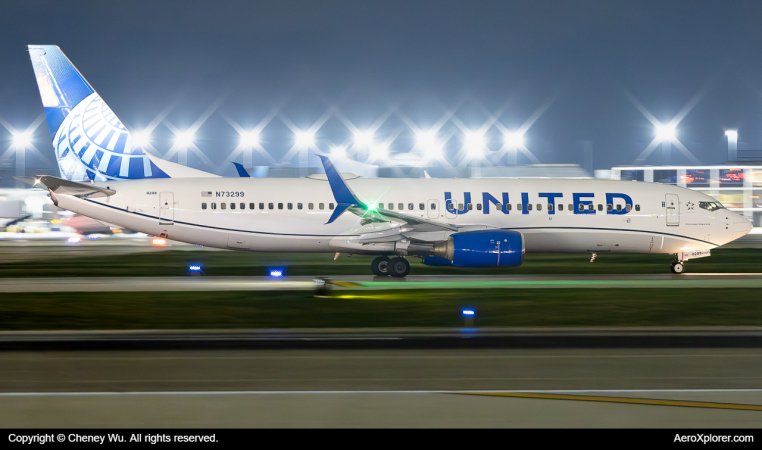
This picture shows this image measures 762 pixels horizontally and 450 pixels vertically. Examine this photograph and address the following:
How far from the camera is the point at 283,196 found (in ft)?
88.4

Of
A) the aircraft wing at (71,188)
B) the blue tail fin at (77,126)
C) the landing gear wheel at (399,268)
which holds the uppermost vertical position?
the blue tail fin at (77,126)

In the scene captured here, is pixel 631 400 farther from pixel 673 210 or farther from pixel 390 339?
pixel 673 210

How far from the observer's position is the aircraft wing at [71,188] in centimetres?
2438

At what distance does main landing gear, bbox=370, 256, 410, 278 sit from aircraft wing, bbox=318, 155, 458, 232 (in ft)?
4.37

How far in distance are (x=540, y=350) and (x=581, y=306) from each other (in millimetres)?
6138

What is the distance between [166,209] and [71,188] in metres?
3.27

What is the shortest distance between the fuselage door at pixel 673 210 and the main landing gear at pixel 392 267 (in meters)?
10.8

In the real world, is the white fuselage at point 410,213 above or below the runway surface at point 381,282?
above

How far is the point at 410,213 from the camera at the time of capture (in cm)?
2698

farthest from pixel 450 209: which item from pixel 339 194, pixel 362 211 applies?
pixel 339 194

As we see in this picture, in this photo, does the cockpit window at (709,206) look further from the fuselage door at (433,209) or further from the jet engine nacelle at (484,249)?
the fuselage door at (433,209)

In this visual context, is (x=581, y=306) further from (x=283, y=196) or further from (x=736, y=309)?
(x=283, y=196)

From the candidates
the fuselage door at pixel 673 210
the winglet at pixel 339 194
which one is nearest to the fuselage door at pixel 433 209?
the winglet at pixel 339 194

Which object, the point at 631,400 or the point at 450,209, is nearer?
Result: the point at 631,400
